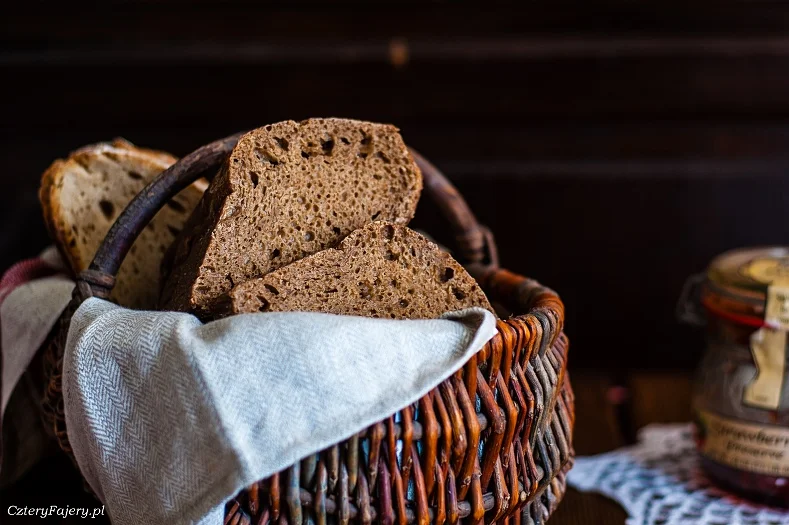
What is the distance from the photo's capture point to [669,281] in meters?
1.83

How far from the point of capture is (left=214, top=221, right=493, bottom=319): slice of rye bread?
30.1 inches

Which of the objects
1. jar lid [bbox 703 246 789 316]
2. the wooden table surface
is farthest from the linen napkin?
jar lid [bbox 703 246 789 316]

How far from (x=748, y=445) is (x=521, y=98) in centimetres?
102

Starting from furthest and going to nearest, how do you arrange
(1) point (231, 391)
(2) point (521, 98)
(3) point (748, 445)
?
(2) point (521, 98)
(3) point (748, 445)
(1) point (231, 391)

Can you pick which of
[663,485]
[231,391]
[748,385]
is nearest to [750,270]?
[748,385]

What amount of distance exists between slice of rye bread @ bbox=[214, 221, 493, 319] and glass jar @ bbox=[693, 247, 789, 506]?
0.36 meters

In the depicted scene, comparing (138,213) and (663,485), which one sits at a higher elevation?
(138,213)

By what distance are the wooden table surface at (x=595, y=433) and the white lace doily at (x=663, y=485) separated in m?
0.02

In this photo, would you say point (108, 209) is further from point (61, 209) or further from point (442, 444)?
point (442, 444)

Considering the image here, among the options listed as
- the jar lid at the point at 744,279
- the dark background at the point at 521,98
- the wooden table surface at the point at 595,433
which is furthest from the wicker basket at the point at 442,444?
the dark background at the point at 521,98

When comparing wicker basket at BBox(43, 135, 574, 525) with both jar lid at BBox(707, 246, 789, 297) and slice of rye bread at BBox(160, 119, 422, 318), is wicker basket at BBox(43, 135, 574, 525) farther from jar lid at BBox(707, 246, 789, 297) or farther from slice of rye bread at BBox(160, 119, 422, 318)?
jar lid at BBox(707, 246, 789, 297)

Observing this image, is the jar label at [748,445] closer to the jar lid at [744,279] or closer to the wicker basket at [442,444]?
the jar lid at [744,279]

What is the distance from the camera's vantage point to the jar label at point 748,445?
3.10 feet

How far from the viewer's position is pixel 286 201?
0.84 m
